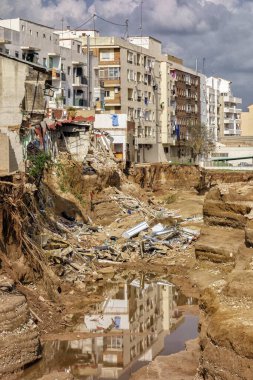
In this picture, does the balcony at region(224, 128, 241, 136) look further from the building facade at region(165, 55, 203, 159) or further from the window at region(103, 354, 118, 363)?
the window at region(103, 354, 118, 363)

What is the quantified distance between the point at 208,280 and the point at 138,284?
470 centimetres

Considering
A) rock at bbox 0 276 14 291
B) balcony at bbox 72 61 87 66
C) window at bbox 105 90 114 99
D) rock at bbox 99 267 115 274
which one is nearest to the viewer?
rock at bbox 0 276 14 291

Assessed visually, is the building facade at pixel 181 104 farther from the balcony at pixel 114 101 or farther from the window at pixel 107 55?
the window at pixel 107 55

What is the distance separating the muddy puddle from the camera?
76.3 ft

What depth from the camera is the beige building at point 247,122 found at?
152375mm

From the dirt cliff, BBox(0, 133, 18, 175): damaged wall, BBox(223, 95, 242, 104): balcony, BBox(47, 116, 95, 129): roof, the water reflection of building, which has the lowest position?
the water reflection of building

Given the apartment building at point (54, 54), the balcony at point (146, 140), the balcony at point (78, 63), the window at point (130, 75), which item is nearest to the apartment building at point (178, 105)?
the balcony at point (146, 140)

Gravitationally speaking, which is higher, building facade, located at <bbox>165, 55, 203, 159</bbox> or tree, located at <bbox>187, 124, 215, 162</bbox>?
building facade, located at <bbox>165, 55, 203, 159</bbox>

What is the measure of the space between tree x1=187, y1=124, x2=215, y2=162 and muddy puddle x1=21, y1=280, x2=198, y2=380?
70813mm

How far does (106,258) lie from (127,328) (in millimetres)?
12148

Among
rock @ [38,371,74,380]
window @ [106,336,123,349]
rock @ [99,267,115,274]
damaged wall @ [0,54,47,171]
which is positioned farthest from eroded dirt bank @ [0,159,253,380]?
damaged wall @ [0,54,47,171]

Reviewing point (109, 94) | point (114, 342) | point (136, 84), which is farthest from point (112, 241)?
point (136, 84)

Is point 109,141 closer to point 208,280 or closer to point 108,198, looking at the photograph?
point 108,198

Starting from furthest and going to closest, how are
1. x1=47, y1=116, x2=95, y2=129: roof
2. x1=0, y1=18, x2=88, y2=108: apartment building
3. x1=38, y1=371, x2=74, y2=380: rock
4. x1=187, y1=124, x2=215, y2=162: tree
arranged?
x1=187, y1=124, x2=215, y2=162: tree, x1=0, y1=18, x2=88, y2=108: apartment building, x1=47, y1=116, x2=95, y2=129: roof, x1=38, y1=371, x2=74, y2=380: rock
